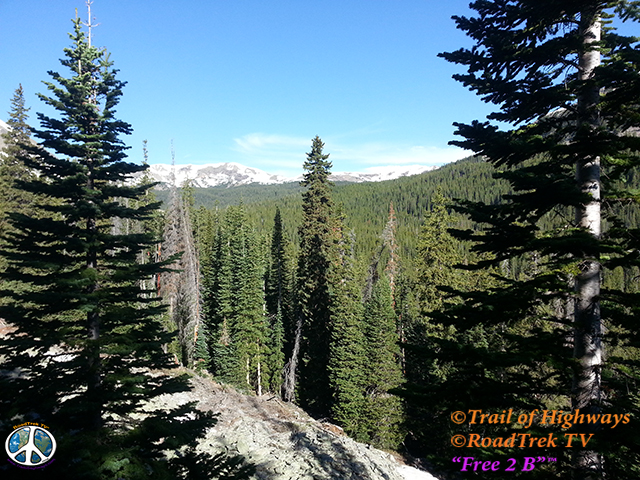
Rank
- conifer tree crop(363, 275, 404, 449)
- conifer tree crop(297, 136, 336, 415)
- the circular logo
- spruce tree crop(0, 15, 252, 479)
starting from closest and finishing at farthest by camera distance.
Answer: the circular logo
spruce tree crop(0, 15, 252, 479)
conifer tree crop(363, 275, 404, 449)
conifer tree crop(297, 136, 336, 415)

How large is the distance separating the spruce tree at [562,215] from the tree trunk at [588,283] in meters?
0.01

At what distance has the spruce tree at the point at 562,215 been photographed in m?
4.55

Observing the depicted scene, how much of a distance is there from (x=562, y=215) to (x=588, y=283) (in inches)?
41.9

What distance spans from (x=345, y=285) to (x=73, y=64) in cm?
2219

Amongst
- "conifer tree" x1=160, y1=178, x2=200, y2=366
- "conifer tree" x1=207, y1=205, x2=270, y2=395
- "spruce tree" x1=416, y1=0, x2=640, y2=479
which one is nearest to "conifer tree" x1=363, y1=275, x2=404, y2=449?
"conifer tree" x1=207, y1=205, x2=270, y2=395

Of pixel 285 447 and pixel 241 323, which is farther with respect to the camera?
pixel 241 323

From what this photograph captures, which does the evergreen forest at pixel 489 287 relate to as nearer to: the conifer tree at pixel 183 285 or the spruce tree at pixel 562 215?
the spruce tree at pixel 562 215

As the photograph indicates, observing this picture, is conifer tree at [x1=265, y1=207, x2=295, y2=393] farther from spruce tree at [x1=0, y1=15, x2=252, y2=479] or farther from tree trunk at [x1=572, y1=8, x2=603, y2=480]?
tree trunk at [x1=572, y1=8, x2=603, y2=480]

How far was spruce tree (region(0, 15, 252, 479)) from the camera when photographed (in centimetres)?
705

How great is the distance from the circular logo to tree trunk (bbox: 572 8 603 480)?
334 inches

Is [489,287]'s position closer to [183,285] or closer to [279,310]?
[279,310]

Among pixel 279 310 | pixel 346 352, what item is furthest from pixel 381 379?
pixel 279 310

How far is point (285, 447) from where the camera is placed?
17562 mm

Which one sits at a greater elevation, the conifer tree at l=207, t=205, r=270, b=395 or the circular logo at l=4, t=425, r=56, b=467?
the circular logo at l=4, t=425, r=56, b=467
